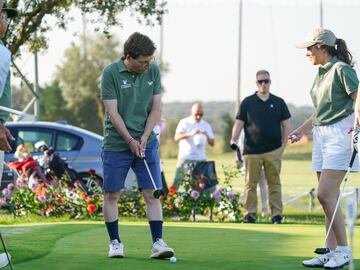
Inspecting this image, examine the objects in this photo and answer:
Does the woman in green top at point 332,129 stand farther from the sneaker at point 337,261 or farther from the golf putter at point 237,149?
the golf putter at point 237,149

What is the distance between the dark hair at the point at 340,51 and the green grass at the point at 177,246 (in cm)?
174

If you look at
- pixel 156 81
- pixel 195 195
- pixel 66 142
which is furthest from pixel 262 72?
pixel 156 81

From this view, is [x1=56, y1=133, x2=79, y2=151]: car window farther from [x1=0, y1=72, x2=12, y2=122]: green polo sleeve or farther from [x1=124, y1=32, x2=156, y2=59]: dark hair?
[x1=0, y1=72, x2=12, y2=122]: green polo sleeve

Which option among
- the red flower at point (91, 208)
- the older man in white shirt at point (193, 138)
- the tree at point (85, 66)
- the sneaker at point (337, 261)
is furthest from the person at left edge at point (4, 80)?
the tree at point (85, 66)

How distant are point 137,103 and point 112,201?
2.98 feet

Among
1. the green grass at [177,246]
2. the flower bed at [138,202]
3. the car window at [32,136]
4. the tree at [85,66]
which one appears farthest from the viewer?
the tree at [85,66]

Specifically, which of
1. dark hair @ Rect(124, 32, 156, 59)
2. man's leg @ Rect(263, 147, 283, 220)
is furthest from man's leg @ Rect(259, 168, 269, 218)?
dark hair @ Rect(124, 32, 156, 59)

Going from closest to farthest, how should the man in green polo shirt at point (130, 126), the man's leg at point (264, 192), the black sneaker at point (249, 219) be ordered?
the man in green polo shirt at point (130, 126) < the black sneaker at point (249, 219) < the man's leg at point (264, 192)

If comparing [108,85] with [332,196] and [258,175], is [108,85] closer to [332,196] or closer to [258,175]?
[332,196]

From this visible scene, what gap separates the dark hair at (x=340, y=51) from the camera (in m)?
9.77

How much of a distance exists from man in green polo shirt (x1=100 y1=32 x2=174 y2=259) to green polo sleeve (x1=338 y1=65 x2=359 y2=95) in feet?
5.56

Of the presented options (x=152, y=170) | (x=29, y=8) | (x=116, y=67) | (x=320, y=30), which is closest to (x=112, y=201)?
(x=152, y=170)

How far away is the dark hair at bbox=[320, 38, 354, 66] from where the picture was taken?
9766 mm

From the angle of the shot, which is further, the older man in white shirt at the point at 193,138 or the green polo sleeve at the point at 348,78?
the older man in white shirt at the point at 193,138
